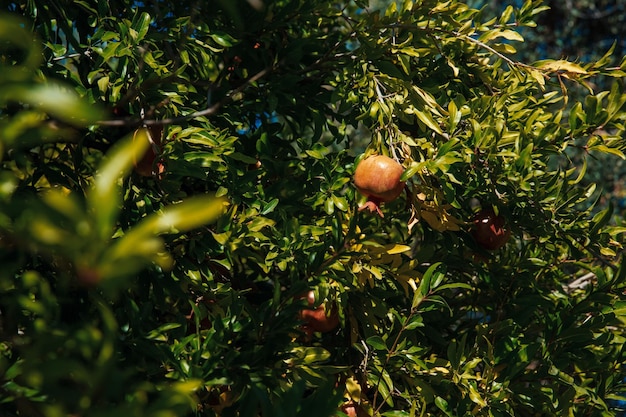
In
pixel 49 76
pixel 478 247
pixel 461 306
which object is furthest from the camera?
pixel 461 306

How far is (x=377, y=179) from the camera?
1.25 m

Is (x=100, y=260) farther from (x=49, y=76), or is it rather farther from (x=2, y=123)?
(x=49, y=76)

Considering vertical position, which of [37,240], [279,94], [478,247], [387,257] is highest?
[37,240]

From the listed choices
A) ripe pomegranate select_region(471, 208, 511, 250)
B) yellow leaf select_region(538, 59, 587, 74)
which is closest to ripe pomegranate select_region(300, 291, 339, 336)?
ripe pomegranate select_region(471, 208, 511, 250)

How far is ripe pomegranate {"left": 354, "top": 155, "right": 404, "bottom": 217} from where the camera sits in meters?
1.25

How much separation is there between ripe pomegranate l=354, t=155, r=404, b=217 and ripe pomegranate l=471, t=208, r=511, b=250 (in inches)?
7.8

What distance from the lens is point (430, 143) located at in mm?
1312

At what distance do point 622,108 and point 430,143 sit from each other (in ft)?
1.14

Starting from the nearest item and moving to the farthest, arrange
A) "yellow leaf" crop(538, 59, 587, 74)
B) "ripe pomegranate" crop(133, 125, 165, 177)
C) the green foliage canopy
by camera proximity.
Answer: the green foliage canopy
"ripe pomegranate" crop(133, 125, 165, 177)
"yellow leaf" crop(538, 59, 587, 74)

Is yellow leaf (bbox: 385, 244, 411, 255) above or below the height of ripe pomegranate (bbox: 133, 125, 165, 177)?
below

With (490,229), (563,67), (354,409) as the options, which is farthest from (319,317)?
(563,67)

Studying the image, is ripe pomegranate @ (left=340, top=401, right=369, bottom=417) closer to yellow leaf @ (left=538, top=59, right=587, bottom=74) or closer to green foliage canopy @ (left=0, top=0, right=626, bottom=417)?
green foliage canopy @ (left=0, top=0, right=626, bottom=417)

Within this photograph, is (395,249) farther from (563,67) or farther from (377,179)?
(563,67)

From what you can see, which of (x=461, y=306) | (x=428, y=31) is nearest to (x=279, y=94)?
(x=428, y=31)
